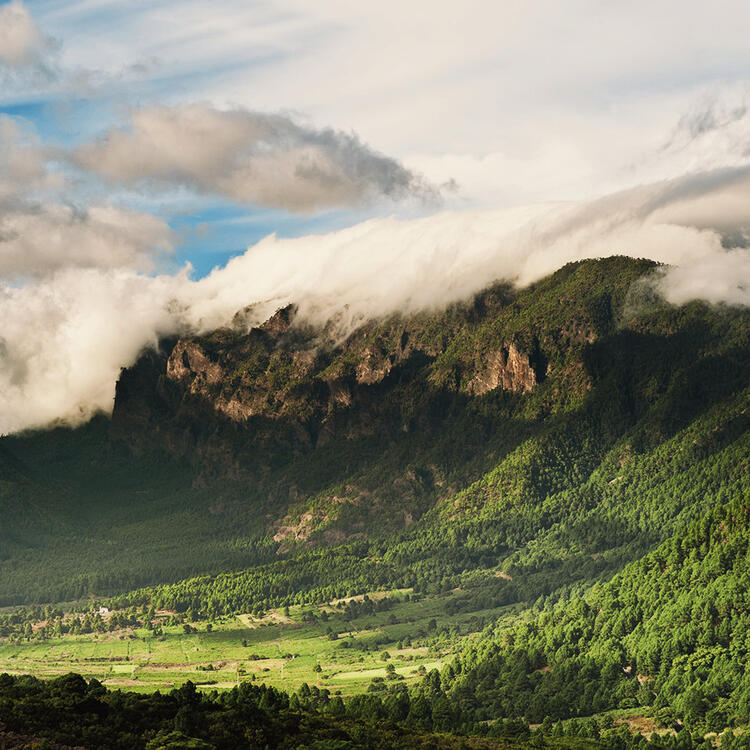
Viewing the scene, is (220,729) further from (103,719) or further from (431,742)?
(431,742)

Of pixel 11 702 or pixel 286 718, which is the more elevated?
pixel 11 702

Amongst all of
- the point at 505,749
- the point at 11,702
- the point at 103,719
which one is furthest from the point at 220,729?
the point at 505,749

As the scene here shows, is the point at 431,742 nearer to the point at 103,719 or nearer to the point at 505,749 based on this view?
the point at 505,749

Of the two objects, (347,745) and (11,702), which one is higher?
(11,702)

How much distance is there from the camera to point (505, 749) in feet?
652

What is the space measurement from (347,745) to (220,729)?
65.1 ft

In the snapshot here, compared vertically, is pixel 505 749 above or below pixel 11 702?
below

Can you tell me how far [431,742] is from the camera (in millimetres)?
195375

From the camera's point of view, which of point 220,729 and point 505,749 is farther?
point 505,749

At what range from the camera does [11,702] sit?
172625mm

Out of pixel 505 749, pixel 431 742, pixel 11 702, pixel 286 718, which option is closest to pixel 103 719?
pixel 11 702

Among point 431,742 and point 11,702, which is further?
point 431,742

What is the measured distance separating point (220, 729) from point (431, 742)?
39.0 meters

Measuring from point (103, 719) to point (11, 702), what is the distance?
13.9m
